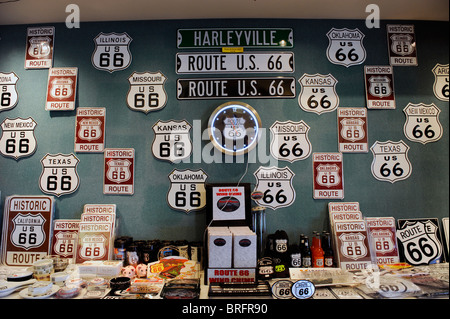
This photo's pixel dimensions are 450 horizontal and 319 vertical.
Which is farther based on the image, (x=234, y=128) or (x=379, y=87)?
(x=379, y=87)

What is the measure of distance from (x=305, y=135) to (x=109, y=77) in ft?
6.65

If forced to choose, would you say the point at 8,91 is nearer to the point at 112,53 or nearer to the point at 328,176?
the point at 112,53

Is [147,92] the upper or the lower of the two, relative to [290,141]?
upper

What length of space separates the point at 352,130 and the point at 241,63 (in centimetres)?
127

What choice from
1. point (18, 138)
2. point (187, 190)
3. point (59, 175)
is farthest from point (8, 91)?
point (187, 190)

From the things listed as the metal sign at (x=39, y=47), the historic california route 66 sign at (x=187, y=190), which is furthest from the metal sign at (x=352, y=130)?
the metal sign at (x=39, y=47)

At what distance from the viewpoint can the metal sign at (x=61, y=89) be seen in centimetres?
274

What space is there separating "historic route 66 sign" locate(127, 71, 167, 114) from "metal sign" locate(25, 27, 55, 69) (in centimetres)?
87

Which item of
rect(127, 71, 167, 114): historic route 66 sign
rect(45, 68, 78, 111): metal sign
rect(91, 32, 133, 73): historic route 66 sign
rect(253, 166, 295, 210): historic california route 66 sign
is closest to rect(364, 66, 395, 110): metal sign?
rect(253, 166, 295, 210): historic california route 66 sign

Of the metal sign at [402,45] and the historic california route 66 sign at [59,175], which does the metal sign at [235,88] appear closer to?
the metal sign at [402,45]

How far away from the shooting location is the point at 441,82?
110 inches

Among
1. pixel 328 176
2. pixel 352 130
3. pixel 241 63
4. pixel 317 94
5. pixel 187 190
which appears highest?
pixel 241 63

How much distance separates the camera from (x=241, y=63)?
9.02 ft

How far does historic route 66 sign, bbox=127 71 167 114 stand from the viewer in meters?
2.73
